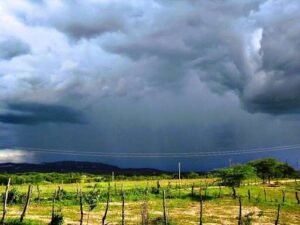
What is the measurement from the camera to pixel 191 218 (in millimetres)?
59469

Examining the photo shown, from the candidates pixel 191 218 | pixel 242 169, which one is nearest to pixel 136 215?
pixel 191 218

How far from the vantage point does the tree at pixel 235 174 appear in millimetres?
104000

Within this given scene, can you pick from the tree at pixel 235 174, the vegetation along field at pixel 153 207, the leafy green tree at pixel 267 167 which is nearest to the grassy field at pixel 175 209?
the vegetation along field at pixel 153 207

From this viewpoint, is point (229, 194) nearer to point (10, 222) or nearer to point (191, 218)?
point (191, 218)

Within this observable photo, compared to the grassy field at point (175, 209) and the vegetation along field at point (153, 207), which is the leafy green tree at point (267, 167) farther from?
the grassy field at point (175, 209)

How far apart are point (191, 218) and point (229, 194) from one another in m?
38.4

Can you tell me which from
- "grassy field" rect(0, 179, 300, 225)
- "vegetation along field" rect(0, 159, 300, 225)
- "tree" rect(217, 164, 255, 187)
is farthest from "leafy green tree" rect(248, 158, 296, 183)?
"grassy field" rect(0, 179, 300, 225)

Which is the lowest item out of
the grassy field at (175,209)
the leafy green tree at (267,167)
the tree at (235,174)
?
the grassy field at (175,209)

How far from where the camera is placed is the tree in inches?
4094

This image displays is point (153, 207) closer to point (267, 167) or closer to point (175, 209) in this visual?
point (175, 209)

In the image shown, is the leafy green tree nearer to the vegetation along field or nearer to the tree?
the vegetation along field

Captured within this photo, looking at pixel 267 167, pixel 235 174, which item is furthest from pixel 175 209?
pixel 267 167

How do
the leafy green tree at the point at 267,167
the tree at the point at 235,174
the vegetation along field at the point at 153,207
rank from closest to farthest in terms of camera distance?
the vegetation along field at the point at 153,207 < the tree at the point at 235,174 < the leafy green tree at the point at 267,167

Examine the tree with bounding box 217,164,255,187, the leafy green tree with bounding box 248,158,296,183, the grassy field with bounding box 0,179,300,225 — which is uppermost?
the leafy green tree with bounding box 248,158,296,183
